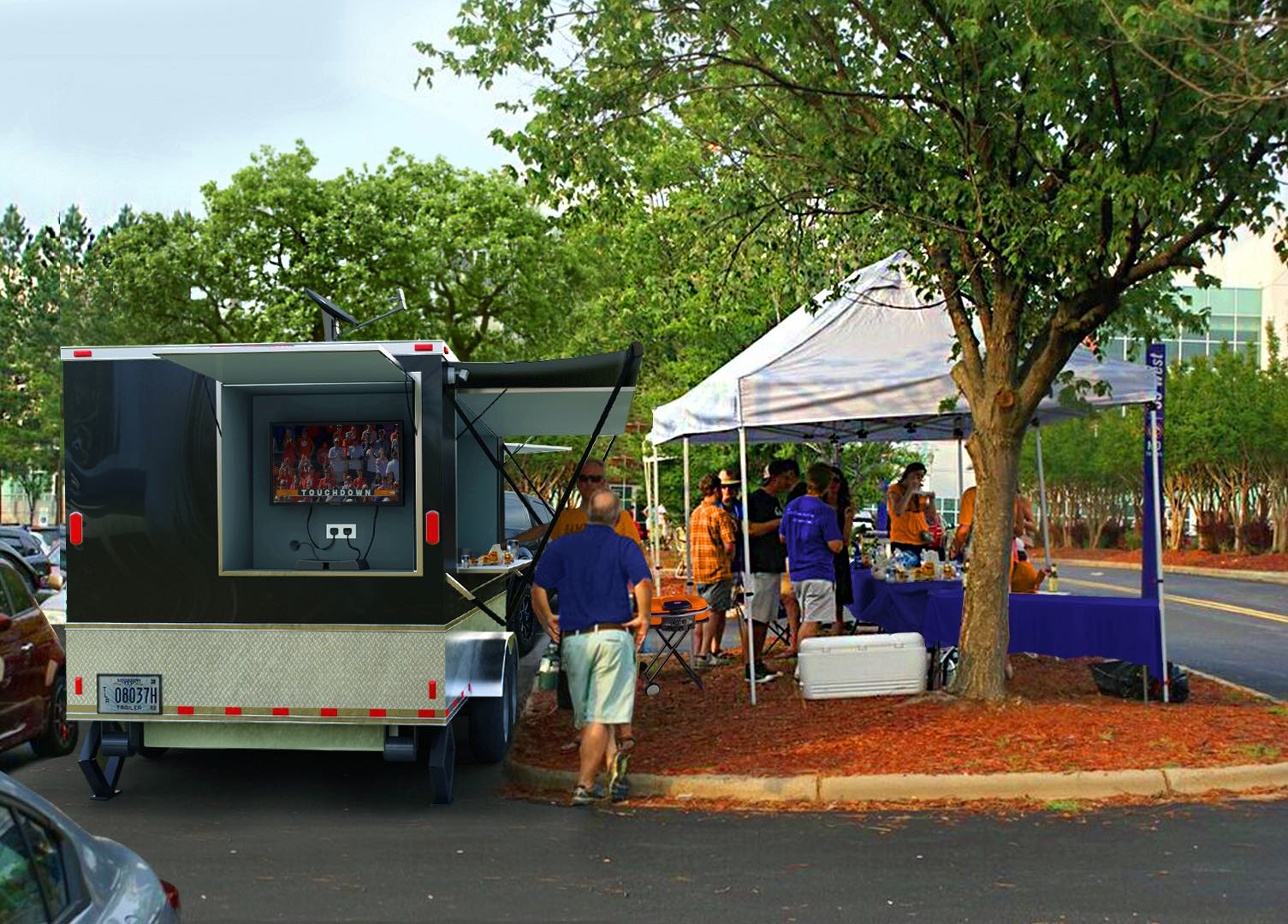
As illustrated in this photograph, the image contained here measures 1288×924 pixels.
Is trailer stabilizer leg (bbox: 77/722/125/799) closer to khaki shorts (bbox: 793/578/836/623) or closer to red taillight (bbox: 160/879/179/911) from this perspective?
red taillight (bbox: 160/879/179/911)

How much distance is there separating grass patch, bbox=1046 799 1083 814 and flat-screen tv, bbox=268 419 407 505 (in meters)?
4.59

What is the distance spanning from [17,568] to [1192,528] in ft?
173

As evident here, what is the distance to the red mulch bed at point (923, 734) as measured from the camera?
8.45m

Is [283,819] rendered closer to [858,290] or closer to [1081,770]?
[1081,770]

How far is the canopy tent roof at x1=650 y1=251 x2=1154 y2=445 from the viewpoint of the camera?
430 inches

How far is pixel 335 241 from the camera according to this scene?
31.5m

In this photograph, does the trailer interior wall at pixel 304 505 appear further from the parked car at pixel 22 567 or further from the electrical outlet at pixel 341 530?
the parked car at pixel 22 567

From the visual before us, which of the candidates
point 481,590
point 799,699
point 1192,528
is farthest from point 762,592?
Result: point 1192,528

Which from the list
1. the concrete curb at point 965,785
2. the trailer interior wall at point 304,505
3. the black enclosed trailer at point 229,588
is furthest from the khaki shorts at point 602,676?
the trailer interior wall at point 304,505

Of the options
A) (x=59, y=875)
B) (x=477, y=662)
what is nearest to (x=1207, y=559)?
(x=477, y=662)

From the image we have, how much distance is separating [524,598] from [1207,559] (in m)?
31.2

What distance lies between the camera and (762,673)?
40.1ft

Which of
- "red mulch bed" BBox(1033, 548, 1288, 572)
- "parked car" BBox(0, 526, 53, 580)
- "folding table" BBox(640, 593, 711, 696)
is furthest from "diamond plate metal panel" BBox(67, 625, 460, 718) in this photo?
"red mulch bed" BBox(1033, 548, 1288, 572)

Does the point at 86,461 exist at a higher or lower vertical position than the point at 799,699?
higher
